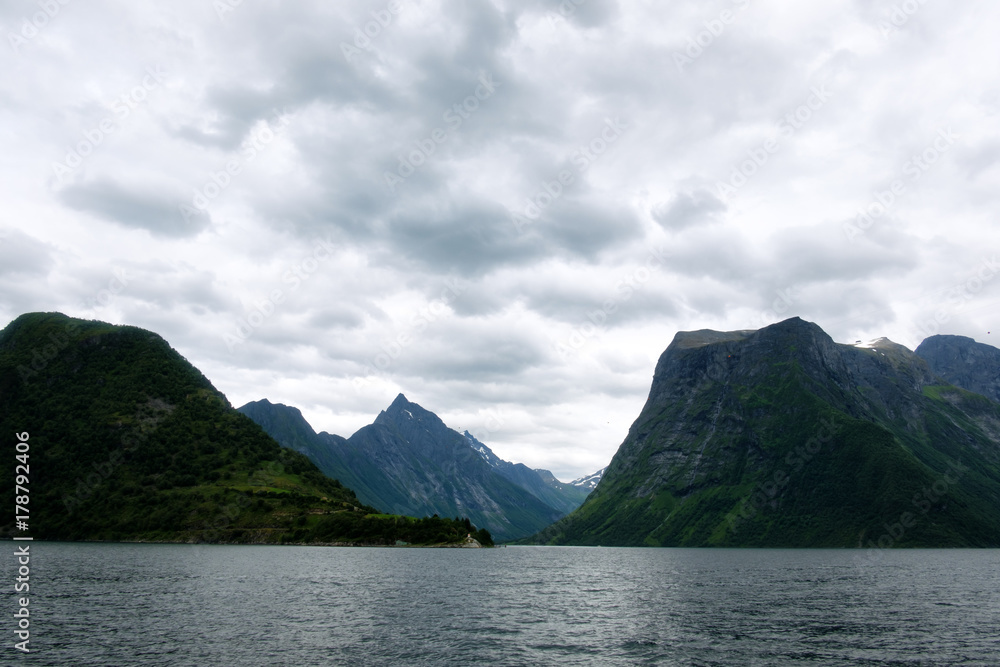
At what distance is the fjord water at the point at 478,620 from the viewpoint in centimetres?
5209

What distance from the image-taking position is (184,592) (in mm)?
86875

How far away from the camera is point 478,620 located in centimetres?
7088

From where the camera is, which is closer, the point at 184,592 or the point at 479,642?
the point at 479,642

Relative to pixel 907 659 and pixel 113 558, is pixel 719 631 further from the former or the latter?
pixel 113 558

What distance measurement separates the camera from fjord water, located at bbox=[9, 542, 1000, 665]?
5209 cm

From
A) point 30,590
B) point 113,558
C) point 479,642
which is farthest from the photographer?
point 113,558

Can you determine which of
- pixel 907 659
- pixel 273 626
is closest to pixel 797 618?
pixel 907 659

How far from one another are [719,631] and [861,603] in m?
41.1

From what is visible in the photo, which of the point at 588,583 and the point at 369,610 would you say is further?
the point at 588,583

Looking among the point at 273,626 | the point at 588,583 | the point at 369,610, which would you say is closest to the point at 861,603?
the point at 588,583

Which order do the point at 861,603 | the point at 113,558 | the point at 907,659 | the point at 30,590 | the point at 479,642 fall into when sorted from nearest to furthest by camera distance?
1. the point at 907,659
2. the point at 479,642
3. the point at 30,590
4. the point at 861,603
5. the point at 113,558

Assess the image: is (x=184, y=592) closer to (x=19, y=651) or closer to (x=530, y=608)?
(x=19, y=651)

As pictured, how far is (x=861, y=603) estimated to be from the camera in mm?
90562

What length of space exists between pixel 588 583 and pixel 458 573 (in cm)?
3004
